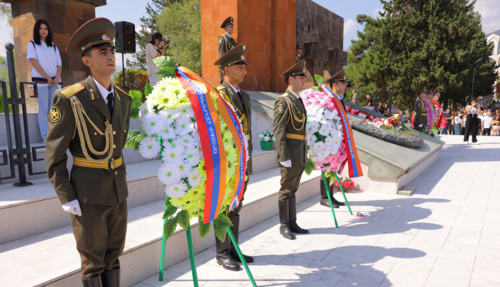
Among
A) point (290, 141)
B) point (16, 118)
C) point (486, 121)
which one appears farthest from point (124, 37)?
point (486, 121)

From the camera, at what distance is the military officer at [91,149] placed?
219 cm

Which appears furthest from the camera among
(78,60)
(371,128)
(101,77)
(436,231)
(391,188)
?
(78,60)

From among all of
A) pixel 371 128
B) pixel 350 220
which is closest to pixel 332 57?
pixel 371 128

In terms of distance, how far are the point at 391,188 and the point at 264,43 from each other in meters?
5.71

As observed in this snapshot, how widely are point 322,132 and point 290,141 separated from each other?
0.82m

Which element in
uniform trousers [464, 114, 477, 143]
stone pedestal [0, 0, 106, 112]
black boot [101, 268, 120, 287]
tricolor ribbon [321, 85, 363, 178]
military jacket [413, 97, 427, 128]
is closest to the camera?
black boot [101, 268, 120, 287]

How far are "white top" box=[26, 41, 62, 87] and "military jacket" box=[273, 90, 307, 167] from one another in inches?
144

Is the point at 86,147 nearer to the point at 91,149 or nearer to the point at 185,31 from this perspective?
the point at 91,149

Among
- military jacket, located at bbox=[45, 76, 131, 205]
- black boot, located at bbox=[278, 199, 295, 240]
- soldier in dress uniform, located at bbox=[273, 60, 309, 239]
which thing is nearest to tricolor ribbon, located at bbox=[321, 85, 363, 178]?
soldier in dress uniform, located at bbox=[273, 60, 309, 239]

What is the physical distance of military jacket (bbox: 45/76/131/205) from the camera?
218 centimetres

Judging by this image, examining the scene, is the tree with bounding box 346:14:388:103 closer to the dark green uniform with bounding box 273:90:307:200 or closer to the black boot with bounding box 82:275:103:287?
the dark green uniform with bounding box 273:90:307:200

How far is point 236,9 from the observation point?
29.6 ft

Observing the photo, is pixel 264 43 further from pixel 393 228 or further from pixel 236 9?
pixel 393 228

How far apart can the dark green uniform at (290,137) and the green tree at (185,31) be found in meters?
25.3
